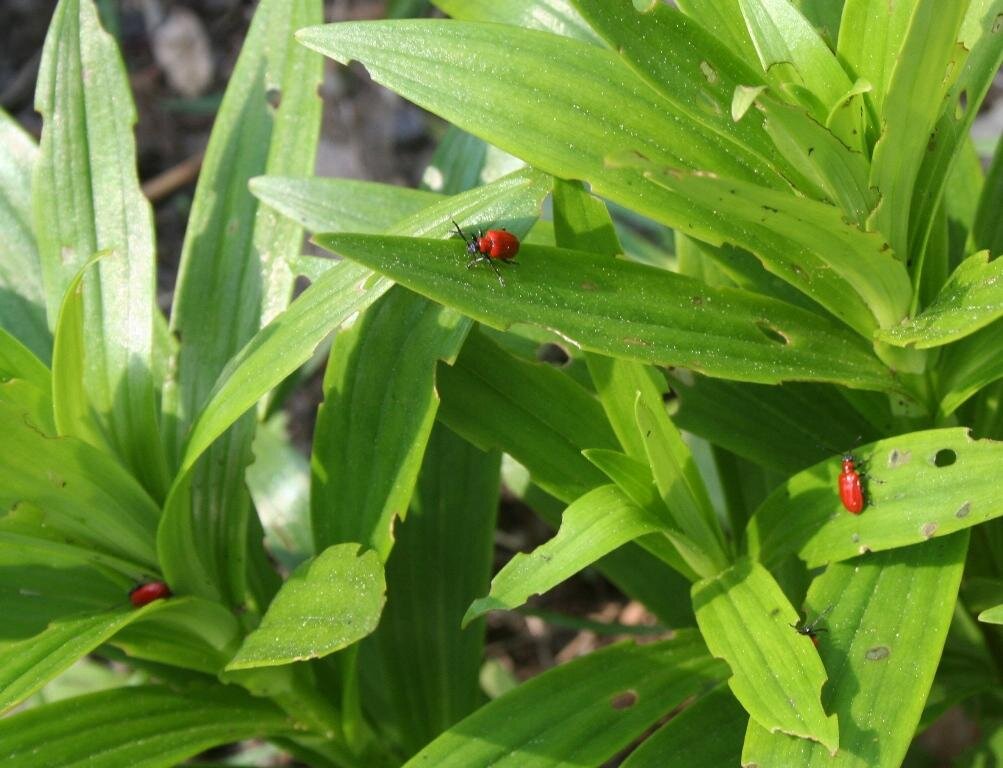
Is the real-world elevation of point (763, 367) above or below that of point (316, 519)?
above

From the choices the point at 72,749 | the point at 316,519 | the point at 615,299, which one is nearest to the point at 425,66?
the point at 615,299

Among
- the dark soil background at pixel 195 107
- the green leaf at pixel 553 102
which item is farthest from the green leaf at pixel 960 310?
the dark soil background at pixel 195 107

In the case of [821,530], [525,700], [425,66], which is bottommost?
[525,700]

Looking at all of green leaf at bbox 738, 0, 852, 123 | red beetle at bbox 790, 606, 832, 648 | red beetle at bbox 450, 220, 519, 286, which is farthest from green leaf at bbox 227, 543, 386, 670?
green leaf at bbox 738, 0, 852, 123

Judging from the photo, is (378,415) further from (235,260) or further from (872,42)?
(872,42)

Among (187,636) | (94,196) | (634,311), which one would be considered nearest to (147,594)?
(187,636)

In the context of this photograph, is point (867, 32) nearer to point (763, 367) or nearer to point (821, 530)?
point (763, 367)

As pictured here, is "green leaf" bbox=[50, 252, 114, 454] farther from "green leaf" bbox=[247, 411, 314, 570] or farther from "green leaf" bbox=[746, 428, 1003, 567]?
"green leaf" bbox=[746, 428, 1003, 567]
